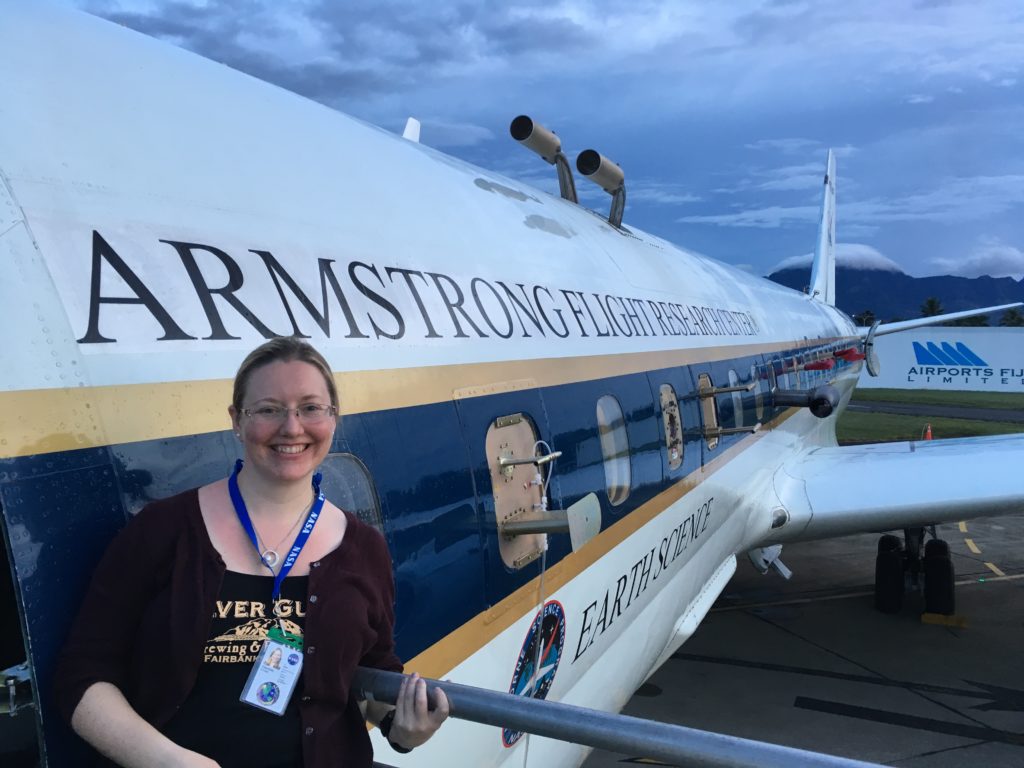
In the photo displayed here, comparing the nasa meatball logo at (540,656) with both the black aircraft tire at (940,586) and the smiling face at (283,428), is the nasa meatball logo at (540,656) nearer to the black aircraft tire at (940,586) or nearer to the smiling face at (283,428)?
the smiling face at (283,428)

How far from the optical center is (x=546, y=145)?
19.1 ft

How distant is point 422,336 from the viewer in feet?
8.79

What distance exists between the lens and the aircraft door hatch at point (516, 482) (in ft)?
9.61

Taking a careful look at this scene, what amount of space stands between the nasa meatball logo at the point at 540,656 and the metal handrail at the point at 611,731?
1.32m

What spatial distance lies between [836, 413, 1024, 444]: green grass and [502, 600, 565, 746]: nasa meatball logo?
2286cm

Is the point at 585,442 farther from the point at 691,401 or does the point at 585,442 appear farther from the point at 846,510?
the point at 846,510

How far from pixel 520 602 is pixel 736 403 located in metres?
4.09

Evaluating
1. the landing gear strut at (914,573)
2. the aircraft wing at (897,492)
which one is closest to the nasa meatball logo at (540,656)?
the aircraft wing at (897,492)

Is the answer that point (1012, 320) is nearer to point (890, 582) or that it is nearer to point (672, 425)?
point (890, 582)

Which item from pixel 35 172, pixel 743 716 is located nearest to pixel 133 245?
pixel 35 172

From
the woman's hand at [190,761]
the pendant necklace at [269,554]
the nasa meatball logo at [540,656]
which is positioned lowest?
the nasa meatball logo at [540,656]

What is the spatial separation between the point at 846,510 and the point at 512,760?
658 centimetres

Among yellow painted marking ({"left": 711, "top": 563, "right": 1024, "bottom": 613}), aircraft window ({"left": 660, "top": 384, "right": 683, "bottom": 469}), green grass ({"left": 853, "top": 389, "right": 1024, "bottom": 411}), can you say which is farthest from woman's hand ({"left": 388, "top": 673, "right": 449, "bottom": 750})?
green grass ({"left": 853, "top": 389, "right": 1024, "bottom": 411})

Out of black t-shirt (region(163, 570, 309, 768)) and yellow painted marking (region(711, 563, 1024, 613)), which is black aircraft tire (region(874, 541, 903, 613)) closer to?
yellow painted marking (region(711, 563, 1024, 613))
